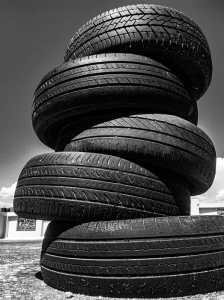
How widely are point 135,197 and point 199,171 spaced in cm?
79

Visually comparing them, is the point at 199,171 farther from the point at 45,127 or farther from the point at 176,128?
→ the point at 45,127

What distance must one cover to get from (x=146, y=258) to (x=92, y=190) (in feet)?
2.37

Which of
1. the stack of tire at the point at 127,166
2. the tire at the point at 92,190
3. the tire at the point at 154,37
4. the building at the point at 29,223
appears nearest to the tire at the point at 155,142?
the stack of tire at the point at 127,166

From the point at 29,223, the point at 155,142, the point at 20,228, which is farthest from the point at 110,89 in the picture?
the point at 20,228

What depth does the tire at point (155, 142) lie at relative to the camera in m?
2.57

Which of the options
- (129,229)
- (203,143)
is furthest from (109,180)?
(203,143)

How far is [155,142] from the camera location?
8.43 feet

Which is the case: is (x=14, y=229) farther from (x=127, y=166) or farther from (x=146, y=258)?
(x=146, y=258)

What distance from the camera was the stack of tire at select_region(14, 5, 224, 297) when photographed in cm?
213

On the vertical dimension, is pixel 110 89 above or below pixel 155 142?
above

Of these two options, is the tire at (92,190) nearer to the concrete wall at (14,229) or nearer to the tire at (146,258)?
the tire at (146,258)

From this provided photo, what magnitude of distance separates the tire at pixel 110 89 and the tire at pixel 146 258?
117cm

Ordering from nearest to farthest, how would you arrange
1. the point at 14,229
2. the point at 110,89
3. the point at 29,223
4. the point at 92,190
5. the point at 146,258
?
the point at 146,258 < the point at 92,190 < the point at 110,89 < the point at 29,223 < the point at 14,229

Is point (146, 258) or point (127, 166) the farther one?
point (127, 166)
